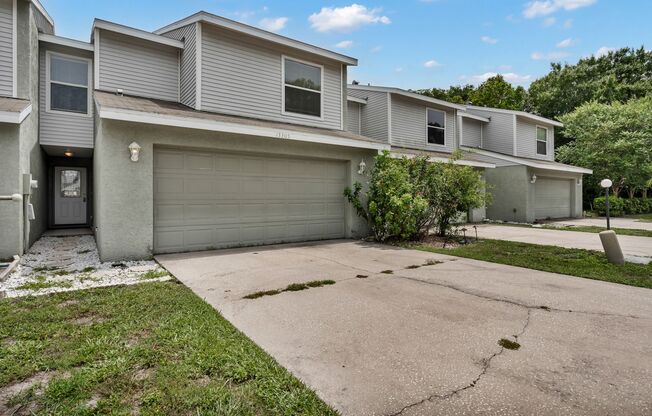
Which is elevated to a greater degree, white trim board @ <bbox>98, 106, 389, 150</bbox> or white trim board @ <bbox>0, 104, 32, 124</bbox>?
white trim board @ <bbox>98, 106, 389, 150</bbox>

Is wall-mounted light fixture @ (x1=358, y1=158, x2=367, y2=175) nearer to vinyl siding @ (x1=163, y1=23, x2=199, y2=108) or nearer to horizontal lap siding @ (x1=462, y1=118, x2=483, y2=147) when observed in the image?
vinyl siding @ (x1=163, y1=23, x2=199, y2=108)

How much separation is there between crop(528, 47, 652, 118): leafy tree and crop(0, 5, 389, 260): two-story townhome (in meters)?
26.9

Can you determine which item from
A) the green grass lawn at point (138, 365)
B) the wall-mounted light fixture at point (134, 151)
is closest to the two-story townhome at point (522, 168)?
the wall-mounted light fixture at point (134, 151)

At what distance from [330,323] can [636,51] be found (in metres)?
42.5

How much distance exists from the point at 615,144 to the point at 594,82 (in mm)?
12876

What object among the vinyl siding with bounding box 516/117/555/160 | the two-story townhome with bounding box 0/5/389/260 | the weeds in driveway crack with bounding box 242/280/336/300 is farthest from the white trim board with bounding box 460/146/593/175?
the weeds in driveway crack with bounding box 242/280/336/300

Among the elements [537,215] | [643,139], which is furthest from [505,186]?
[643,139]

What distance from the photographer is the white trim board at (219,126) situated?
20.4ft

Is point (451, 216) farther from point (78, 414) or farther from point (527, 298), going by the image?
point (78, 414)

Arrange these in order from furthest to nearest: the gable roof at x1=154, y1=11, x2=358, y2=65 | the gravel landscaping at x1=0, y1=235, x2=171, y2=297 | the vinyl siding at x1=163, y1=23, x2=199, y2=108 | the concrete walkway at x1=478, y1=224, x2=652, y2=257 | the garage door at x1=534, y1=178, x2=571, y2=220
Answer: the garage door at x1=534, y1=178, x2=571, y2=220 → the vinyl siding at x1=163, y1=23, x2=199, y2=108 → the gable roof at x1=154, y1=11, x2=358, y2=65 → the concrete walkway at x1=478, y1=224, x2=652, y2=257 → the gravel landscaping at x1=0, y1=235, x2=171, y2=297

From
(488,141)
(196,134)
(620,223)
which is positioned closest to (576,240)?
(620,223)

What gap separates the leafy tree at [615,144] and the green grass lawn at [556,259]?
16370mm

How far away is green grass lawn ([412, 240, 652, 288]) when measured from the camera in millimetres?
5634

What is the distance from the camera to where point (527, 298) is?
446 cm
